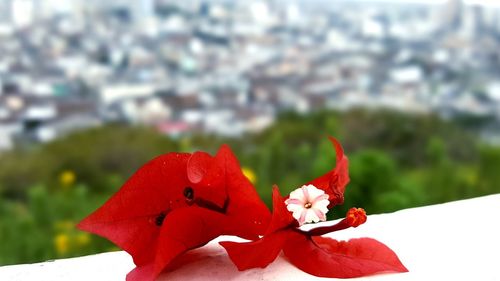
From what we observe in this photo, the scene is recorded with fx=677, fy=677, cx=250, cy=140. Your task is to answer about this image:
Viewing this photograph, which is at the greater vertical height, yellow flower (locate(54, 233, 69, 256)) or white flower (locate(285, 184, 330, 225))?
yellow flower (locate(54, 233, 69, 256))

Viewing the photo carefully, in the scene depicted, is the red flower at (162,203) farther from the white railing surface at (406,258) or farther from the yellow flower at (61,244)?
the yellow flower at (61,244)

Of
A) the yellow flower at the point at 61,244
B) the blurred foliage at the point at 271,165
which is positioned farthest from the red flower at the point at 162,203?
the yellow flower at the point at 61,244

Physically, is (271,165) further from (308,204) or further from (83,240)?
(308,204)

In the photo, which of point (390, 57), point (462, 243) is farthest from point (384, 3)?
point (462, 243)

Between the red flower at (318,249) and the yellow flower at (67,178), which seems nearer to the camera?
the red flower at (318,249)

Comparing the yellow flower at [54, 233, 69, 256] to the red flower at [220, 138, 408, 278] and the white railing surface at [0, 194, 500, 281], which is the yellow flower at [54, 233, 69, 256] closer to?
the white railing surface at [0, 194, 500, 281]

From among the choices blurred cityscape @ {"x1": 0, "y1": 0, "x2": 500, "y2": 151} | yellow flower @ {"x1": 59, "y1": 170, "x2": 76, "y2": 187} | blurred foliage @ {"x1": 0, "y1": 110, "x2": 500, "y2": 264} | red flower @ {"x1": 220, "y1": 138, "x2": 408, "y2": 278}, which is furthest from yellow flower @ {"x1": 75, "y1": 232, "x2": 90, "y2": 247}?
red flower @ {"x1": 220, "y1": 138, "x2": 408, "y2": 278}

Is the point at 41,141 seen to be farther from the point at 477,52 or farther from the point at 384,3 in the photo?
the point at 477,52
